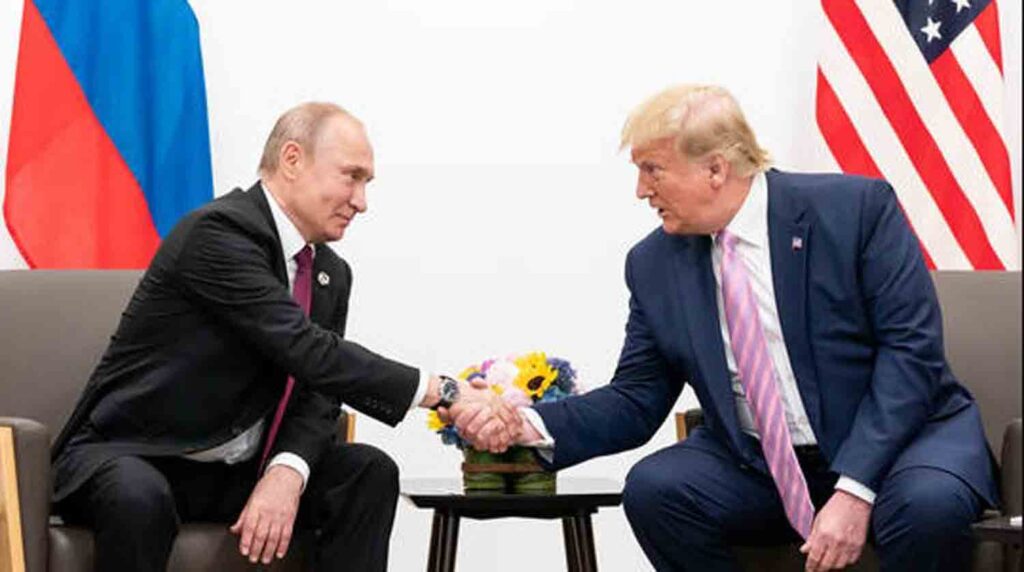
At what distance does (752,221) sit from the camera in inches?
151

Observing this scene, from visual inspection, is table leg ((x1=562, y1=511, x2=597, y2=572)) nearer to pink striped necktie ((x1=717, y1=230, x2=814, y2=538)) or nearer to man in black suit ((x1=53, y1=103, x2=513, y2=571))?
man in black suit ((x1=53, y1=103, x2=513, y2=571))

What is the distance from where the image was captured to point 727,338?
384cm

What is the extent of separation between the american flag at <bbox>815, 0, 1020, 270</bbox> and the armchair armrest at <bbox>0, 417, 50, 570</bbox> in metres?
2.40

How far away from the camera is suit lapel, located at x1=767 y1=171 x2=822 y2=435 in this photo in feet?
12.3

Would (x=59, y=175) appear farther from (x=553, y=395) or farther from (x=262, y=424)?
(x=553, y=395)

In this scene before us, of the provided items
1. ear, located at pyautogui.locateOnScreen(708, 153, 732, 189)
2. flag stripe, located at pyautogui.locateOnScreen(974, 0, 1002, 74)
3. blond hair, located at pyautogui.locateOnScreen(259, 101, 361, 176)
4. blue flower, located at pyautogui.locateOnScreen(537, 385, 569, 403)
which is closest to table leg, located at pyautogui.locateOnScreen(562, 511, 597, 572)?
blue flower, located at pyautogui.locateOnScreen(537, 385, 569, 403)

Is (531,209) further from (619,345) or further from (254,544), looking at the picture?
(254,544)

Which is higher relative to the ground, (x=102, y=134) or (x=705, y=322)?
(x=102, y=134)

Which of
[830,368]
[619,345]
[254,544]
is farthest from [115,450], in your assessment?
[619,345]

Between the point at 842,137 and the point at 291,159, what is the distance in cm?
171

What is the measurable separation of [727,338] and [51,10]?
218 centimetres

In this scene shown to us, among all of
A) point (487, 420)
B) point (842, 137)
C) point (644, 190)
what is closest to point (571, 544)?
point (487, 420)

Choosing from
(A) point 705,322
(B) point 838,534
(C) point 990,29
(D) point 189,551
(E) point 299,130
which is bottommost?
(D) point 189,551

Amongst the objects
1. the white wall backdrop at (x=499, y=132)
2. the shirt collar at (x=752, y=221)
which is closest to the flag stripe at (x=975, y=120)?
the white wall backdrop at (x=499, y=132)
